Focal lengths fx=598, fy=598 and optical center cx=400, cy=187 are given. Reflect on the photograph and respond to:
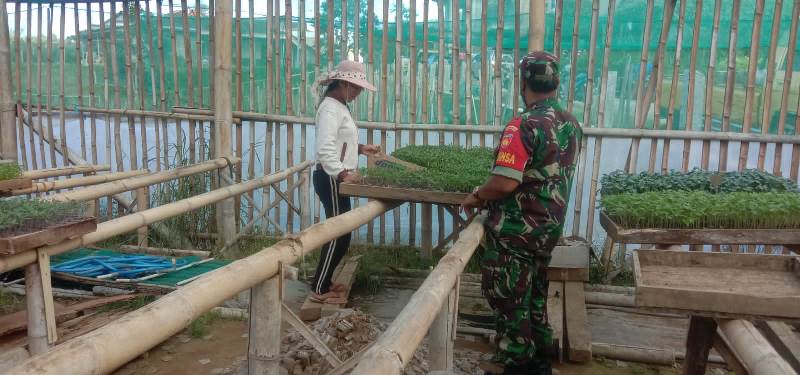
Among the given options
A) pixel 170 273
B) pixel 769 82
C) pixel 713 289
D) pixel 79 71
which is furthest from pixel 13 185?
pixel 769 82

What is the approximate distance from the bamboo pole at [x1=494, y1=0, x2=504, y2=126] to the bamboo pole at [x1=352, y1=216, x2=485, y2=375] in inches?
122

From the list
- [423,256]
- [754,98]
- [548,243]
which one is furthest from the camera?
[423,256]

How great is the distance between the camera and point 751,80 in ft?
16.1

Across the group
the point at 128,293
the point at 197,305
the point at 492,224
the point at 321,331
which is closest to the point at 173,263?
the point at 128,293

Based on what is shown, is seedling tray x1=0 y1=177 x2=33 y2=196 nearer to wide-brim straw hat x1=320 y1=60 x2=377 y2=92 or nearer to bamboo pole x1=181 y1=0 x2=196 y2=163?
wide-brim straw hat x1=320 y1=60 x2=377 y2=92

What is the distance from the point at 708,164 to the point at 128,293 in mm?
4741

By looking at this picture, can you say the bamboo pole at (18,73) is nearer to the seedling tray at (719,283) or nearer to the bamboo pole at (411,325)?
the bamboo pole at (411,325)

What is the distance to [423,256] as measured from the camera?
564 centimetres

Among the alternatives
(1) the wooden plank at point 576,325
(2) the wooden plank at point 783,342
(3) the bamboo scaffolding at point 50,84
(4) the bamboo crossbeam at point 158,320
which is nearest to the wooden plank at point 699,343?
(2) the wooden plank at point 783,342

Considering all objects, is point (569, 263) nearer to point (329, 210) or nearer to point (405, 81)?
point (329, 210)

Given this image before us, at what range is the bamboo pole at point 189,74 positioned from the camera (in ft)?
20.0

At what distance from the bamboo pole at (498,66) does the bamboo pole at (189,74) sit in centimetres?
314

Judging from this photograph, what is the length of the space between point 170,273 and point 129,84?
2842 millimetres

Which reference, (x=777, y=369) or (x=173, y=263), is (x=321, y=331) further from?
(x=777, y=369)
